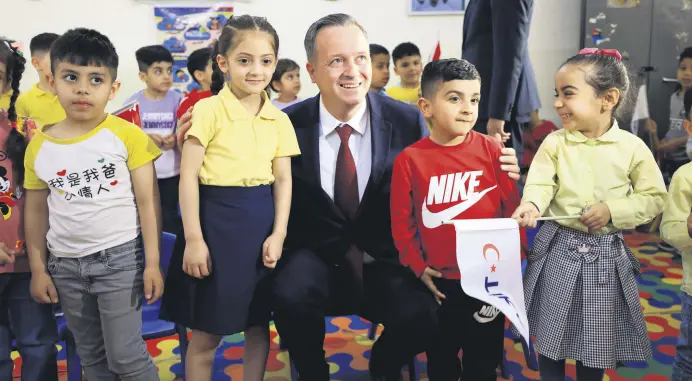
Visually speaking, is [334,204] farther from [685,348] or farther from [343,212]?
[685,348]

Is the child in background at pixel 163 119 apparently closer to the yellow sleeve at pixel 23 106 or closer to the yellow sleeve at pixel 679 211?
the yellow sleeve at pixel 23 106

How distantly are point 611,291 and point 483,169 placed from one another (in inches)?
19.1

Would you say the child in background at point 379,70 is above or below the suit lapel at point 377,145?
above

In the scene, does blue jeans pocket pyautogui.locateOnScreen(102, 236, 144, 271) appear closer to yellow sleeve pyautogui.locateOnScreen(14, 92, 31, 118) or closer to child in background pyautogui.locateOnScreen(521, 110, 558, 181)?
yellow sleeve pyautogui.locateOnScreen(14, 92, 31, 118)

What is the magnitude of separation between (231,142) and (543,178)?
0.89m

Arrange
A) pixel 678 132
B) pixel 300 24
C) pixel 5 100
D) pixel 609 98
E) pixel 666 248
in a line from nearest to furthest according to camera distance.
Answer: pixel 609 98 → pixel 5 100 → pixel 666 248 → pixel 678 132 → pixel 300 24

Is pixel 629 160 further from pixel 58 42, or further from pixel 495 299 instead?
pixel 58 42

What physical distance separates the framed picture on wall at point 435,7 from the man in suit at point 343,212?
338 centimetres

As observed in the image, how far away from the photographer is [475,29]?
2443 millimetres

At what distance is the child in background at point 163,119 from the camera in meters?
3.34

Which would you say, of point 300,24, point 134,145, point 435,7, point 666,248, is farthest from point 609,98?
point 300,24

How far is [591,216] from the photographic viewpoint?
153 centimetres

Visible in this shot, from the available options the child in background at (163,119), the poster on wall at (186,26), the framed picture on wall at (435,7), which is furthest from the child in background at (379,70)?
the poster on wall at (186,26)

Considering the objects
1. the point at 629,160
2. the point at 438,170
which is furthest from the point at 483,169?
the point at 629,160
